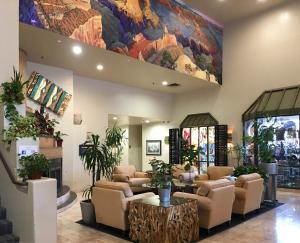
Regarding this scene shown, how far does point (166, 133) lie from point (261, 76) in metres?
5.09

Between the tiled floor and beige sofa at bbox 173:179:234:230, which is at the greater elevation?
beige sofa at bbox 173:179:234:230

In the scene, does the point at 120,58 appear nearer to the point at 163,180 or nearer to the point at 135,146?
the point at 163,180

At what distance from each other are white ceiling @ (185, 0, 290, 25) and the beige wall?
0.32 metres

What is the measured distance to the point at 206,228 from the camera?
5.20m

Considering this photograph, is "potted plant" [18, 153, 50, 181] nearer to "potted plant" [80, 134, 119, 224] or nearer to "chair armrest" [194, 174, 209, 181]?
"potted plant" [80, 134, 119, 224]

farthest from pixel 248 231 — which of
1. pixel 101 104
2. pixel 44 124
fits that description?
pixel 101 104

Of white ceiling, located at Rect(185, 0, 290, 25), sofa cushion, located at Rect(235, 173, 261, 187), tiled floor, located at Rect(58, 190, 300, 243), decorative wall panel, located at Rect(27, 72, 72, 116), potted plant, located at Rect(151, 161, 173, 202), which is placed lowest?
tiled floor, located at Rect(58, 190, 300, 243)

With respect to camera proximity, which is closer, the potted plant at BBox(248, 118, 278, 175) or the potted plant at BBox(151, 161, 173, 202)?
the potted plant at BBox(151, 161, 173, 202)

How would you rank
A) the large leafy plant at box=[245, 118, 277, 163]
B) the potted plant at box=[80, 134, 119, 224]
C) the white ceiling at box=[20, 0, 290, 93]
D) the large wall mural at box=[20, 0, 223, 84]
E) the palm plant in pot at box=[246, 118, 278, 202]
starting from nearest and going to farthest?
the potted plant at box=[80, 134, 119, 224]
the large wall mural at box=[20, 0, 223, 84]
the white ceiling at box=[20, 0, 290, 93]
the palm plant in pot at box=[246, 118, 278, 202]
the large leafy plant at box=[245, 118, 277, 163]

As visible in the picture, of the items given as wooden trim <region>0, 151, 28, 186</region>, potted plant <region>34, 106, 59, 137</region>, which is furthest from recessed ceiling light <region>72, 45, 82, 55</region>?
wooden trim <region>0, 151, 28, 186</region>

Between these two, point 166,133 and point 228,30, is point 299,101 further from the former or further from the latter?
point 166,133

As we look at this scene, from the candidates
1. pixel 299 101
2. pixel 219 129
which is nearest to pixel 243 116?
pixel 219 129

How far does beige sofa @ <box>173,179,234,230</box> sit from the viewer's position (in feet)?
16.8

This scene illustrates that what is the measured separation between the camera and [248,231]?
5.33 metres
